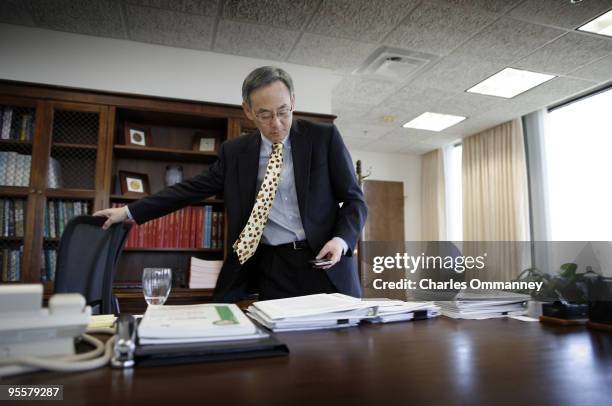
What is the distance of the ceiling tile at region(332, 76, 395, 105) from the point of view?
13.4ft

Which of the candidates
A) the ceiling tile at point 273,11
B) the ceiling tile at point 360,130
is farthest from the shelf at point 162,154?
the ceiling tile at point 360,130

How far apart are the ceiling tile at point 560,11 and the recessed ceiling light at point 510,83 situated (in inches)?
31.8

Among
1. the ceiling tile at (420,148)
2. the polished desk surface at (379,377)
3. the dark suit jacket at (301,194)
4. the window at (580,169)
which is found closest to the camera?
the polished desk surface at (379,377)

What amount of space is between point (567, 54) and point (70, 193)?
13.6ft

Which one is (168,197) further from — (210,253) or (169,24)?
(169,24)

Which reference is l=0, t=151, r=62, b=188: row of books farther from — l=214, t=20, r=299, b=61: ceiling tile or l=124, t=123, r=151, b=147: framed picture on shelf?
l=214, t=20, r=299, b=61: ceiling tile

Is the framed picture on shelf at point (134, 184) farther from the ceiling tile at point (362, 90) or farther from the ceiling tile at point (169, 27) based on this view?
the ceiling tile at point (362, 90)

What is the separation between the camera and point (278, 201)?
1589mm

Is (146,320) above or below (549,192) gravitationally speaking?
below

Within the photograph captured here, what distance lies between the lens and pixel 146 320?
698mm

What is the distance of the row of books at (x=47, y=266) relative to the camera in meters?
2.77

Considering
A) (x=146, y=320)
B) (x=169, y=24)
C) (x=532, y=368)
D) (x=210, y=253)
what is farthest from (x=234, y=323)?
(x=169, y=24)

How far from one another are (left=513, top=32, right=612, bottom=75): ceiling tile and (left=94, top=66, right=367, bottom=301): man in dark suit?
2.70 m

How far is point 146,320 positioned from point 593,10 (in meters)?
3.47
